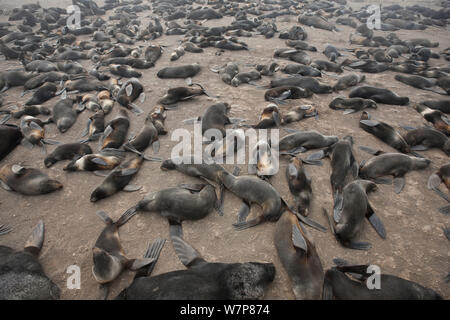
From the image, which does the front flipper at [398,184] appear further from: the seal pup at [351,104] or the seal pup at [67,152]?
the seal pup at [67,152]

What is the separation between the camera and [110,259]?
2.62m

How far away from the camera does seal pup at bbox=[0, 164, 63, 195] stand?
3.68m

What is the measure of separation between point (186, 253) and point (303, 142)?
268cm

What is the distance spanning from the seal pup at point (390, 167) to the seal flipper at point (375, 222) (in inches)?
27.8

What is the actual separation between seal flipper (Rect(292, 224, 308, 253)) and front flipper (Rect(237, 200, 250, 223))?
689 mm

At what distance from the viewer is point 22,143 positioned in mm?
4746

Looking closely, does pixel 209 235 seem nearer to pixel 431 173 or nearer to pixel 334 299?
pixel 334 299

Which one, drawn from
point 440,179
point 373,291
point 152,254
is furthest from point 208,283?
point 440,179

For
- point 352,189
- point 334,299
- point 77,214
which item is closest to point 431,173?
point 352,189

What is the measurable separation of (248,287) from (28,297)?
80.3 inches

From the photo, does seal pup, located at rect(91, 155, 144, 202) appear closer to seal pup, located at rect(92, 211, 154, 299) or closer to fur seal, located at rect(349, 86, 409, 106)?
seal pup, located at rect(92, 211, 154, 299)

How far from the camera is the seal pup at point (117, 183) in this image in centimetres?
357

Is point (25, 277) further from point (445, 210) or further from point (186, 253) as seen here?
point (445, 210)

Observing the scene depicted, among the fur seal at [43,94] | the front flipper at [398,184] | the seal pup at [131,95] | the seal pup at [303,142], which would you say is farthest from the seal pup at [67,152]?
the front flipper at [398,184]
